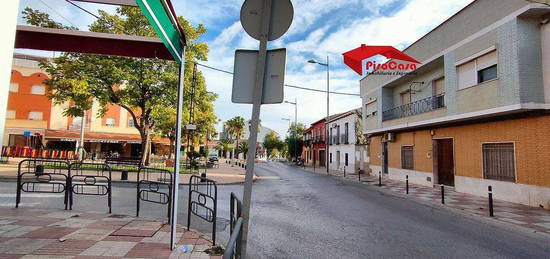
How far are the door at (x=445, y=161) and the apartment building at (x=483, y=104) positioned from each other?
5 centimetres

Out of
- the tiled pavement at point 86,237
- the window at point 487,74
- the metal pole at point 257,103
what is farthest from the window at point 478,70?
the tiled pavement at point 86,237

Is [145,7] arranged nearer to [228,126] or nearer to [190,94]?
[190,94]

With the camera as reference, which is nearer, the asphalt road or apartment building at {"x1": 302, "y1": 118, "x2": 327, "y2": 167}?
the asphalt road

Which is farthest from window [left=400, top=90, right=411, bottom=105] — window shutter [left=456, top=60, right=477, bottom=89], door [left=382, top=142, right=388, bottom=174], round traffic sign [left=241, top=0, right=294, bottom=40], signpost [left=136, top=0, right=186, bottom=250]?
round traffic sign [left=241, top=0, right=294, bottom=40]

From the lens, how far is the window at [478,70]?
11781 mm

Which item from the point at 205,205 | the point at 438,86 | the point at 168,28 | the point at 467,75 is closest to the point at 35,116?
the point at 205,205

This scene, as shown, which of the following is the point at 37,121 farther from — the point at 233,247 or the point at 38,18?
the point at 233,247

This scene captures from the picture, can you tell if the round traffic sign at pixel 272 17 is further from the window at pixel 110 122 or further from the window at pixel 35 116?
the window at pixel 35 116

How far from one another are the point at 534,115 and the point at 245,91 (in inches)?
489

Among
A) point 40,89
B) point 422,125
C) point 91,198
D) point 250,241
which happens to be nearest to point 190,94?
point 91,198

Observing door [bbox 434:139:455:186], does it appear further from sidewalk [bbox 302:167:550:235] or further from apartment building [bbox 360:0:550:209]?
sidewalk [bbox 302:167:550:235]

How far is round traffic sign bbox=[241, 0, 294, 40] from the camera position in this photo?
2.66 metres

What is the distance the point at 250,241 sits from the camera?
5453 mm

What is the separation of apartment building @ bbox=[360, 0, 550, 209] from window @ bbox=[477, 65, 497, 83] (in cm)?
4
